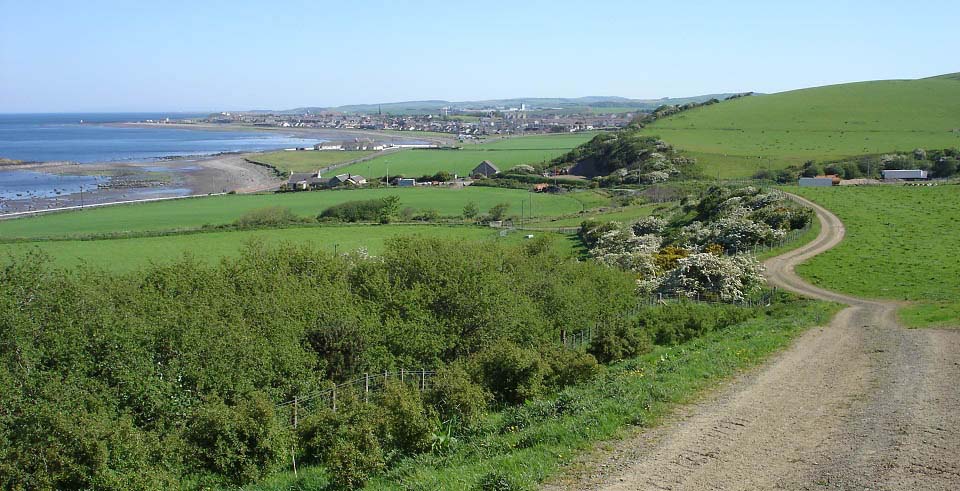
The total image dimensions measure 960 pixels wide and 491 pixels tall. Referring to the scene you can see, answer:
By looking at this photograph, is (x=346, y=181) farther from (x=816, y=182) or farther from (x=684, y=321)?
(x=684, y=321)

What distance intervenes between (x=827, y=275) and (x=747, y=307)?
27.5 feet

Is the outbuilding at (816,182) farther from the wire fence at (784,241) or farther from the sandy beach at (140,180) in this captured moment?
the sandy beach at (140,180)

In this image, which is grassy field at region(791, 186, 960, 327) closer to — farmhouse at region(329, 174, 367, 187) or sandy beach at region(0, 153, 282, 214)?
farmhouse at region(329, 174, 367, 187)

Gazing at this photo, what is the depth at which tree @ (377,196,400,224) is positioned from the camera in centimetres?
7670

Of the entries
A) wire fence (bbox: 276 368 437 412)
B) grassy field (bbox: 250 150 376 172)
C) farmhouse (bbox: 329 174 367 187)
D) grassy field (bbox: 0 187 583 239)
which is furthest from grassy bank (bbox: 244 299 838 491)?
grassy field (bbox: 250 150 376 172)

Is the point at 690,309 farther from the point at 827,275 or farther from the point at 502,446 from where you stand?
the point at 502,446

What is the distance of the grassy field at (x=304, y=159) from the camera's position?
14212 cm

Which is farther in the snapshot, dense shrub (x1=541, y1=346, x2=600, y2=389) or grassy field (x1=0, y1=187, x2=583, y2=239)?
grassy field (x1=0, y1=187, x2=583, y2=239)

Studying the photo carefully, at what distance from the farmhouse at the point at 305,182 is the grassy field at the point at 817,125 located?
192ft

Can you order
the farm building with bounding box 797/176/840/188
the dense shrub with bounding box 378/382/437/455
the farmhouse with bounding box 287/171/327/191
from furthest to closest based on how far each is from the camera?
the farmhouse with bounding box 287/171/327/191 → the farm building with bounding box 797/176/840/188 → the dense shrub with bounding box 378/382/437/455

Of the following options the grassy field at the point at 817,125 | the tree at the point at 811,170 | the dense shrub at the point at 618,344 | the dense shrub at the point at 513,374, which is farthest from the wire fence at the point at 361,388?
the grassy field at the point at 817,125

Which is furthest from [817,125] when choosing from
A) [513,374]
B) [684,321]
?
[513,374]

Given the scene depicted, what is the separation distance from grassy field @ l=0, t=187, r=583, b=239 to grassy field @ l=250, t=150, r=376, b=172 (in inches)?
1585

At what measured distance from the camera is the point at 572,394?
712 inches
